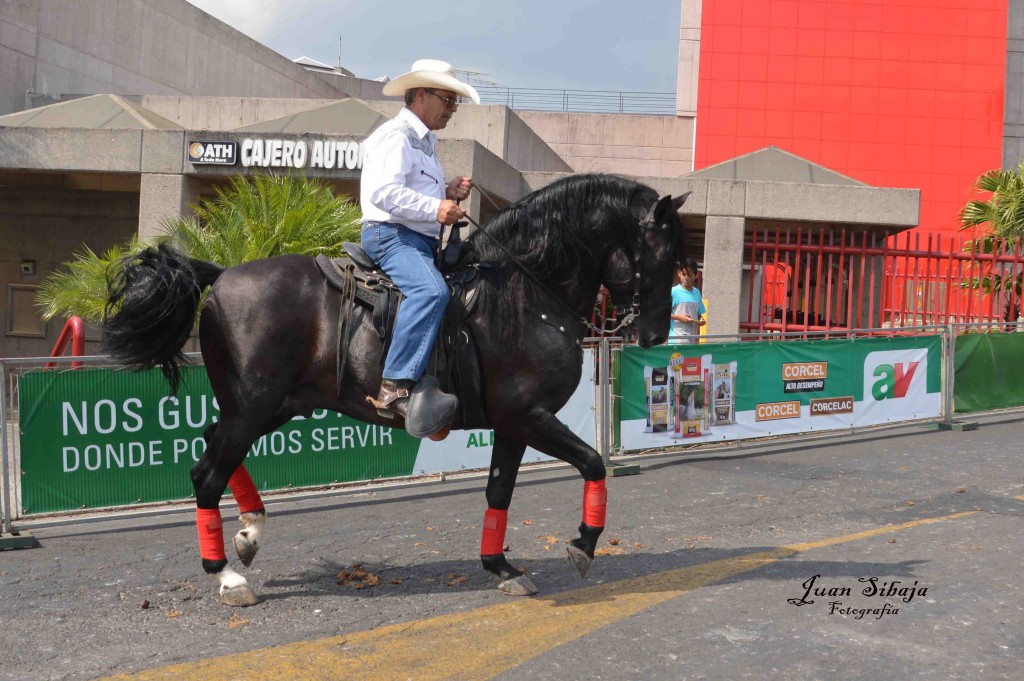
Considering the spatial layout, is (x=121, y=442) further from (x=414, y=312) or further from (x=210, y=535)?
(x=414, y=312)

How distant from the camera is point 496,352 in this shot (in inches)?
213

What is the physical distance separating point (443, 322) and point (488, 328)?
0.25 metres

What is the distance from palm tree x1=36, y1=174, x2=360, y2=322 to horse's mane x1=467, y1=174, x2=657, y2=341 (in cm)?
594

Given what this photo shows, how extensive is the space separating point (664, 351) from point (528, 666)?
6.81 meters

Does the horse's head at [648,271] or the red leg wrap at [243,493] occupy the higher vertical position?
the horse's head at [648,271]

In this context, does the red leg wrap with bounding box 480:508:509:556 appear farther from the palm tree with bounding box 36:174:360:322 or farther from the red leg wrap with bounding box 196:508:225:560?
the palm tree with bounding box 36:174:360:322

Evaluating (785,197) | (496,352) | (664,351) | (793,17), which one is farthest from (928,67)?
(496,352)

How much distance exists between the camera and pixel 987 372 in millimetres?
13992

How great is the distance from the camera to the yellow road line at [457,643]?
4312 millimetres

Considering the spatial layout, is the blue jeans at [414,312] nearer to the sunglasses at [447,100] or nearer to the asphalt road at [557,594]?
the sunglasses at [447,100]

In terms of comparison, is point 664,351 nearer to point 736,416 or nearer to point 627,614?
point 736,416

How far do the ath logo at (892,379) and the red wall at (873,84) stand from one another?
2679 centimetres
